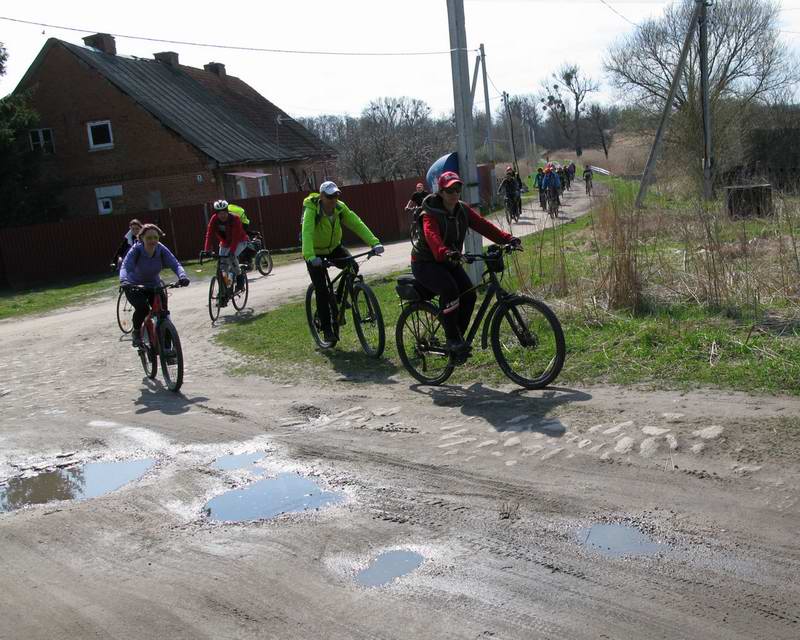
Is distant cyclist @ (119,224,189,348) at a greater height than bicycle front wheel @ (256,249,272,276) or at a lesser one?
greater

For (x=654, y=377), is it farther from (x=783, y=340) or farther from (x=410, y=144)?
(x=410, y=144)

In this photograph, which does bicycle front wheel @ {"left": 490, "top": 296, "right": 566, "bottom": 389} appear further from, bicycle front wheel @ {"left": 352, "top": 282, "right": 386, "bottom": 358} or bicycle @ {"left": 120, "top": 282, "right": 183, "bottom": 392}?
bicycle @ {"left": 120, "top": 282, "right": 183, "bottom": 392}

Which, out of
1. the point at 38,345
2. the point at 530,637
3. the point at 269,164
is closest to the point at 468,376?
the point at 530,637

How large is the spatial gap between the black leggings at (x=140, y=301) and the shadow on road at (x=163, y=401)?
3.00 ft

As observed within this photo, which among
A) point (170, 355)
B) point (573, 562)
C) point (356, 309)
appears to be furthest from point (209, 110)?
point (573, 562)

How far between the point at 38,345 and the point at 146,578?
10.4 m

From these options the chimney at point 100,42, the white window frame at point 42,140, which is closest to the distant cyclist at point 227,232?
the white window frame at point 42,140

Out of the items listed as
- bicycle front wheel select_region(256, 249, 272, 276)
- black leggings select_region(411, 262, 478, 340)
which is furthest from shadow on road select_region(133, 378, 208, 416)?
bicycle front wheel select_region(256, 249, 272, 276)

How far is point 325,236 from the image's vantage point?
987cm

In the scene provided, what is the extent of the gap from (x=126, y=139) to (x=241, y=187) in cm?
515

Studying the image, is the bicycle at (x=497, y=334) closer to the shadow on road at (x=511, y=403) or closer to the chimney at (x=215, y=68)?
the shadow on road at (x=511, y=403)

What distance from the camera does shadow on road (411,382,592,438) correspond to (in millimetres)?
6328

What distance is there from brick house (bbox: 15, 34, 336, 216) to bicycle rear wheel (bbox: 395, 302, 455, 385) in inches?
1144

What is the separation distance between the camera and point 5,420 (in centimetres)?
842
